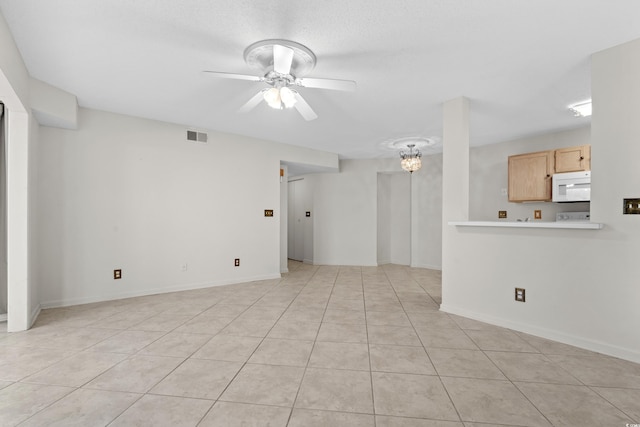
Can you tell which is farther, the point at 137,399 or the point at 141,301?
the point at 141,301

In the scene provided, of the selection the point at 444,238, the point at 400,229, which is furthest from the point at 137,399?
the point at 400,229

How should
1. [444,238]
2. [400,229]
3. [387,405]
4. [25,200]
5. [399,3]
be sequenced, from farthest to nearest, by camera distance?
1. [400,229]
2. [444,238]
3. [25,200]
4. [399,3]
5. [387,405]

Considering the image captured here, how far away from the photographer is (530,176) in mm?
4676

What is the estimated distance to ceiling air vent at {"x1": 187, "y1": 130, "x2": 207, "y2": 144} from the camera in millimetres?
4535

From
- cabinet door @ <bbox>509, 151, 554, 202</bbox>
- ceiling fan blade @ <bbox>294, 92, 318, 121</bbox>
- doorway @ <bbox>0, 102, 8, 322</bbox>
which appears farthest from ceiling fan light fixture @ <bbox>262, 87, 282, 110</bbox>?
cabinet door @ <bbox>509, 151, 554, 202</bbox>

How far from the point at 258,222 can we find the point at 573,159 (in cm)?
491

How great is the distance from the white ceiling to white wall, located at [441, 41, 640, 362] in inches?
16.1

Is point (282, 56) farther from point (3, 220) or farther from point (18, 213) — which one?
point (3, 220)

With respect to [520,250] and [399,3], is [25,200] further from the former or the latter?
[520,250]

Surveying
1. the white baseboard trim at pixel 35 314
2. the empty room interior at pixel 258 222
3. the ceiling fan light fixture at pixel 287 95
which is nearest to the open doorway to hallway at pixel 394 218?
the empty room interior at pixel 258 222

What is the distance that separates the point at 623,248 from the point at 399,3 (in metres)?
2.46

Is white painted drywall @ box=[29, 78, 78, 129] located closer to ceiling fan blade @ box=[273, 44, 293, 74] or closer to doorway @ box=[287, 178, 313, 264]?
ceiling fan blade @ box=[273, 44, 293, 74]

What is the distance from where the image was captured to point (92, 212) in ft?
12.5

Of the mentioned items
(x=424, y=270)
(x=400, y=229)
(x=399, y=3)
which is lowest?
(x=424, y=270)
